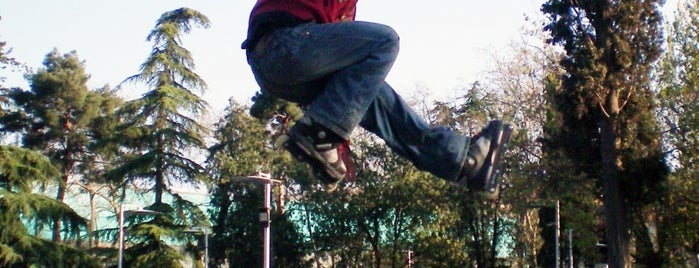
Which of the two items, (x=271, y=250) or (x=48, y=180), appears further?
(x=271, y=250)

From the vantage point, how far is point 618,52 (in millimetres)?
27062

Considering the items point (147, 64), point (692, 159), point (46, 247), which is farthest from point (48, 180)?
point (692, 159)

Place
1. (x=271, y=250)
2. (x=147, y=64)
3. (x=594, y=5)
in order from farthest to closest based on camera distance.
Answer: (x=271, y=250) → (x=147, y=64) → (x=594, y=5)

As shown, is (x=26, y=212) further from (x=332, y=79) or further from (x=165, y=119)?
(x=332, y=79)

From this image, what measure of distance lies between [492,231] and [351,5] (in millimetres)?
33848

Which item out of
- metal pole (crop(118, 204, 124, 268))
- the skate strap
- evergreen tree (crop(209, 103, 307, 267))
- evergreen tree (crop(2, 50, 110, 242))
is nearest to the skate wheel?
the skate strap

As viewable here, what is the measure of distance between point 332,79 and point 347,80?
7 cm

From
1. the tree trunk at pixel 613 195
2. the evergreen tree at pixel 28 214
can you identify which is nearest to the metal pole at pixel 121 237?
the evergreen tree at pixel 28 214

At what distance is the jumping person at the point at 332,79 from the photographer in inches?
146

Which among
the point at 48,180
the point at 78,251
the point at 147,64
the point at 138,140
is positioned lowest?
the point at 78,251

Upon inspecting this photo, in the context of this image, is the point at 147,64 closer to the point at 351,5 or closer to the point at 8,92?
the point at 8,92

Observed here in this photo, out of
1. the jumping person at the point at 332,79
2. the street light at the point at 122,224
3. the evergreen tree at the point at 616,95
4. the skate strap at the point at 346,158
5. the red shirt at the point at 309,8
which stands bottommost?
the skate strap at the point at 346,158

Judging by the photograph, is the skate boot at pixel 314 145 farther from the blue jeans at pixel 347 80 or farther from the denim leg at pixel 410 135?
the denim leg at pixel 410 135

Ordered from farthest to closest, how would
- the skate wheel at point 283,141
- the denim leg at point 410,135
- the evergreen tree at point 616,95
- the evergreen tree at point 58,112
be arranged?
the evergreen tree at point 58,112
the evergreen tree at point 616,95
the denim leg at point 410,135
the skate wheel at point 283,141
